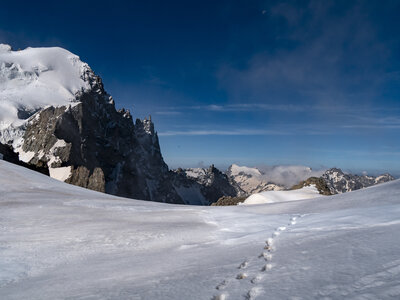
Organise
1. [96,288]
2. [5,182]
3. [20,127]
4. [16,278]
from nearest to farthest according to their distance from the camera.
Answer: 1. [96,288]
2. [16,278]
3. [5,182]
4. [20,127]

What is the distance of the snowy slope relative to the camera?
3.17 m

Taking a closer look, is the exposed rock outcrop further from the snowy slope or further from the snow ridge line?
the snow ridge line

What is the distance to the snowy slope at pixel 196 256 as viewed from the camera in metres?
3.17

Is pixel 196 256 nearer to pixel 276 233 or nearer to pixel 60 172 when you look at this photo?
pixel 276 233

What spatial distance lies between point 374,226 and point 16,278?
622 centimetres

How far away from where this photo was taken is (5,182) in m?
13.0

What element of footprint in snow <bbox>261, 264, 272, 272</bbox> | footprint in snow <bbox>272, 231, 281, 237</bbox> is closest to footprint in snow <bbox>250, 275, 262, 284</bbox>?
footprint in snow <bbox>261, 264, 272, 272</bbox>

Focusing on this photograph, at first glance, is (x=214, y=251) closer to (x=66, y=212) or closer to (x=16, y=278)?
(x=16, y=278)

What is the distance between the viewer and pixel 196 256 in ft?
16.6

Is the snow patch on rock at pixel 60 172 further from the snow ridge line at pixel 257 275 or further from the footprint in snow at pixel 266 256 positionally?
the footprint in snow at pixel 266 256

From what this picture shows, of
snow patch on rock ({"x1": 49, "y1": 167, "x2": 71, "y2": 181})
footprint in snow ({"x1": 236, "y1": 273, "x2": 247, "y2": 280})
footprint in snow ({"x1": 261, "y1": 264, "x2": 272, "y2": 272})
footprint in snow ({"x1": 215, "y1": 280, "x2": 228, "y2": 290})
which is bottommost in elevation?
footprint in snow ({"x1": 215, "y1": 280, "x2": 228, "y2": 290})

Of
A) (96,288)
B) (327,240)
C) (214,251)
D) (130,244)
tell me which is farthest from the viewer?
(130,244)

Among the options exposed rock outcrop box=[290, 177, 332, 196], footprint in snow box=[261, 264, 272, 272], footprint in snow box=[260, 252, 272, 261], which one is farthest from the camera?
exposed rock outcrop box=[290, 177, 332, 196]

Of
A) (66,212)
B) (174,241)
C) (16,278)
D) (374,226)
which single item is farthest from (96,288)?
(66,212)
